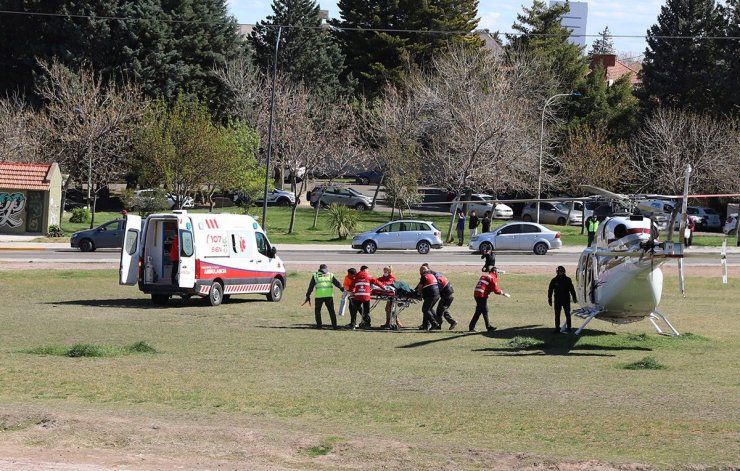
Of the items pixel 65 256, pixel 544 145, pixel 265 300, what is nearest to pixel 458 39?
pixel 544 145

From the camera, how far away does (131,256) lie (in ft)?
94.5

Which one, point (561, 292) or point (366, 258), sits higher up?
point (561, 292)

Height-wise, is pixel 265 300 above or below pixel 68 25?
below

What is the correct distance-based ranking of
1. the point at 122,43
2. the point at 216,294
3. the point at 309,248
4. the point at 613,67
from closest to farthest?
the point at 216,294 < the point at 309,248 < the point at 122,43 < the point at 613,67

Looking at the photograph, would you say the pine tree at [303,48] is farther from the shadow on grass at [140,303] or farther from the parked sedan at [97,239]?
the shadow on grass at [140,303]

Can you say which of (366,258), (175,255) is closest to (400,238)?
(366,258)

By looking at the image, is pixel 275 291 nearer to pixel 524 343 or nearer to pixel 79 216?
pixel 524 343

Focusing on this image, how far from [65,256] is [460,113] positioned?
85.6 feet

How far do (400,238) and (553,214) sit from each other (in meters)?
25.9

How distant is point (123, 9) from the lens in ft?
252

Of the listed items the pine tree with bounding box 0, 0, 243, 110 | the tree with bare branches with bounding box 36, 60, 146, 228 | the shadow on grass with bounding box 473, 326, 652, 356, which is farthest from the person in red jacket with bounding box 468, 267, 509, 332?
the pine tree with bounding box 0, 0, 243, 110

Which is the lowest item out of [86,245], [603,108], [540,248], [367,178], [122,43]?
[86,245]

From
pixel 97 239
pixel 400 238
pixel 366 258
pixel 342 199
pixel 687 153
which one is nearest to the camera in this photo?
pixel 366 258

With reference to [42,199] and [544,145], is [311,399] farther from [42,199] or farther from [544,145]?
[544,145]
